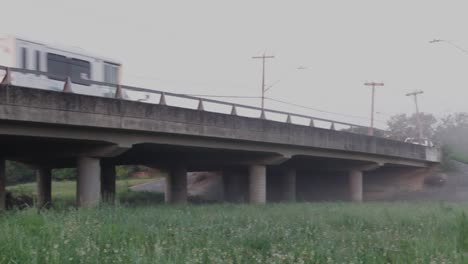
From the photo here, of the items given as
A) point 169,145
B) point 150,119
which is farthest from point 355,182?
point 150,119

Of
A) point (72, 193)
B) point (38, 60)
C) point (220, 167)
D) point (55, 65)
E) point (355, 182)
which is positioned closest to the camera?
point (38, 60)

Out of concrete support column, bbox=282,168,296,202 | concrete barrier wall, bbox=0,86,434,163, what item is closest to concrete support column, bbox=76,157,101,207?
concrete barrier wall, bbox=0,86,434,163

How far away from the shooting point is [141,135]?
949 inches

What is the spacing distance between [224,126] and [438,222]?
577 inches

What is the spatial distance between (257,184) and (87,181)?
37.4 ft

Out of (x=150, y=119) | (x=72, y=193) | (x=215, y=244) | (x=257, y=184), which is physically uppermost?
(x=150, y=119)

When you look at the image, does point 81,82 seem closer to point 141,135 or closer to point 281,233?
point 141,135

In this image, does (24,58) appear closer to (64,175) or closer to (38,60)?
(38,60)

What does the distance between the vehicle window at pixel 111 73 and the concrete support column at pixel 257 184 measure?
8.96 m

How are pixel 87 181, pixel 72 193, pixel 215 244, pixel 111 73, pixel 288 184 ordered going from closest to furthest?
1. pixel 215 244
2. pixel 87 181
3. pixel 111 73
4. pixel 288 184
5. pixel 72 193

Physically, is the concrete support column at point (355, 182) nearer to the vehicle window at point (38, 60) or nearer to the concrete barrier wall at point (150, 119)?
the concrete barrier wall at point (150, 119)

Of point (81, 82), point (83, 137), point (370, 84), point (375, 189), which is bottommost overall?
point (375, 189)

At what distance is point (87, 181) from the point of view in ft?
76.8

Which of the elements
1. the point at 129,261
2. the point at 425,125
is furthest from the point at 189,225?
the point at 425,125
